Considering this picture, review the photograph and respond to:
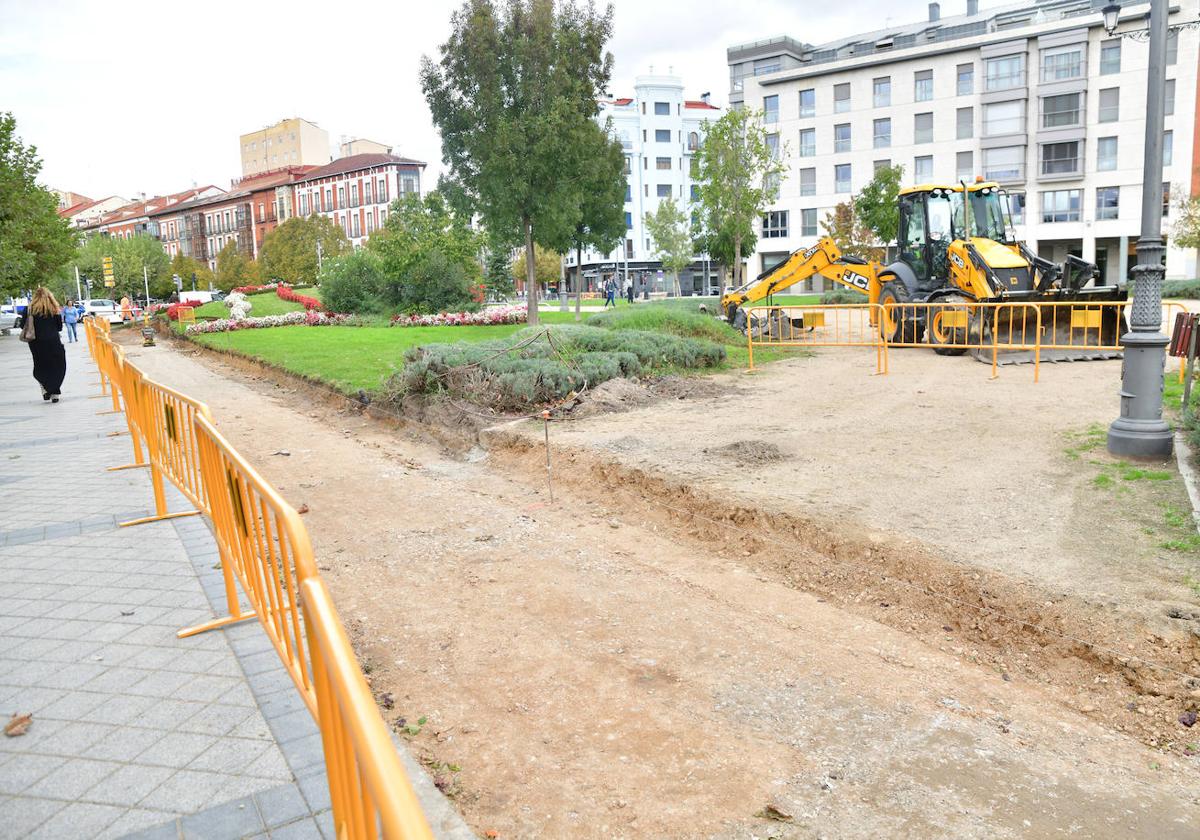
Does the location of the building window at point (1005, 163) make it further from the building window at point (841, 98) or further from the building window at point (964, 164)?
the building window at point (841, 98)

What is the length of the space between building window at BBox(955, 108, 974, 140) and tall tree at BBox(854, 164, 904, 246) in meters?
13.9

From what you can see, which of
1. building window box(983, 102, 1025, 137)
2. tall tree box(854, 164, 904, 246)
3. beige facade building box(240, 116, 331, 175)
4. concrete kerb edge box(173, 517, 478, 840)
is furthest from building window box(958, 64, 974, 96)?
beige facade building box(240, 116, 331, 175)

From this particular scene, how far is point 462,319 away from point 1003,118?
37.3m

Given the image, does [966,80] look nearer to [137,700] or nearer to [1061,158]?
[1061,158]

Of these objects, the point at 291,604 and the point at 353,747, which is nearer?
the point at 353,747

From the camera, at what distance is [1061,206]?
5022 cm

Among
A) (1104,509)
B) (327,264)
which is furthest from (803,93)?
(1104,509)

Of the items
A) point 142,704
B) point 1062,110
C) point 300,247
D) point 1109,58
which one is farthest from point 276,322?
point 1109,58

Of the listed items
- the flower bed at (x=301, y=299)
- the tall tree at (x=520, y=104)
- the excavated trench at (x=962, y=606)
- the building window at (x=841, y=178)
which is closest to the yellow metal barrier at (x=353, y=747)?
the excavated trench at (x=962, y=606)

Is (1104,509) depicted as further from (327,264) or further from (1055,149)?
(1055,149)

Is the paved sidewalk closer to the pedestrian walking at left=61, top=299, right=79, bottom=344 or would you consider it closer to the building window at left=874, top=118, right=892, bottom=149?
the pedestrian walking at left=61, top=299, right=79, bottom=344

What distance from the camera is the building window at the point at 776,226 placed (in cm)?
5984

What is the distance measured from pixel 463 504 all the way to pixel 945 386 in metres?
8.72

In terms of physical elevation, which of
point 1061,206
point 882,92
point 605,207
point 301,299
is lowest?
point 301,299
